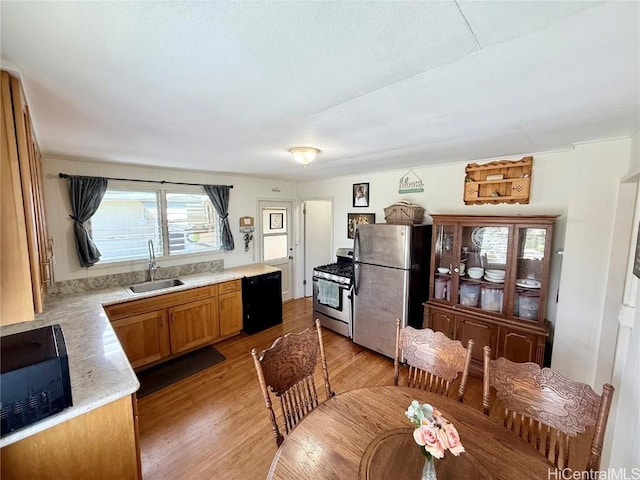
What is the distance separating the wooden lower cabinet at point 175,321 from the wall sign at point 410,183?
264cm

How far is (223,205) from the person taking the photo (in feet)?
13.4

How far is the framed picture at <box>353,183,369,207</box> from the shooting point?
13.5 ft

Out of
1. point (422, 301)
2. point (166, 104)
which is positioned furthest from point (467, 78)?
point (422, 301)

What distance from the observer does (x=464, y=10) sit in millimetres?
768

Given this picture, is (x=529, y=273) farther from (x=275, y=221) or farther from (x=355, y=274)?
(x=275, y=221)

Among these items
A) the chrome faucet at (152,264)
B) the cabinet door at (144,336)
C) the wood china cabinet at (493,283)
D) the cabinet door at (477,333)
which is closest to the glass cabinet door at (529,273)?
the wood china cabinet at (493,283)

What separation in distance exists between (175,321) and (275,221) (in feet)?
7.89

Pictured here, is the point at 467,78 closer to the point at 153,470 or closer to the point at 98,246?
the point at 153,470

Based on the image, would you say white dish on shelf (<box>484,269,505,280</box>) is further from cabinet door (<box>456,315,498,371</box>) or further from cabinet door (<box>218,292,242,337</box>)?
cabinet door (<box>218,292,242,337</box>)

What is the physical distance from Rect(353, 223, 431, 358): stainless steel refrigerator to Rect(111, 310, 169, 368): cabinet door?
2.29 m

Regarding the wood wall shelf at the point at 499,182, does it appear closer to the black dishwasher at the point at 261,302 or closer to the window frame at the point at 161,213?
the black dishwasher at the point at 261,302

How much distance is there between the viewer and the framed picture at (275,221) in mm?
4891

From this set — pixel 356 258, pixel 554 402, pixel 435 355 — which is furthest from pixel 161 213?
pixel 554 402

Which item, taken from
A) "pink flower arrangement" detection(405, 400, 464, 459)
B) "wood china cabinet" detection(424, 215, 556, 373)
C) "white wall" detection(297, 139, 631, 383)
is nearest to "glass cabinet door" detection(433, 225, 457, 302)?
"wood china cabinet" detection(424, 215, 556, 373)
